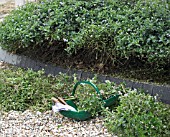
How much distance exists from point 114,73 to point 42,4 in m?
1.23

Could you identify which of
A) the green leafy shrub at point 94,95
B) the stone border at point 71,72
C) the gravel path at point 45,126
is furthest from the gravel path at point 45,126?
the stone border at point 71,72

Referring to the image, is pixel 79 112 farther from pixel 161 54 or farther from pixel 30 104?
pixel 161 54

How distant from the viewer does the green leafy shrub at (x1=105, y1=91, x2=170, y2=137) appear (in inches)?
95.7

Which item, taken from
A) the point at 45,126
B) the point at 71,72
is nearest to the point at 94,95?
the point at 45,126

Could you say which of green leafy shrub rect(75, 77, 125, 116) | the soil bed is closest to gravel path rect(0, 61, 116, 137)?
green leafy shrub rect(75, 77, 125, 116)

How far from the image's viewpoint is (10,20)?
4176 mm

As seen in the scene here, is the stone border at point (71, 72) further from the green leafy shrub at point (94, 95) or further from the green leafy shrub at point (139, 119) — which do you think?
the green leafy shrub at point (139, 119)

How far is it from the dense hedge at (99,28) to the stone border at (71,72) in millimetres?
136

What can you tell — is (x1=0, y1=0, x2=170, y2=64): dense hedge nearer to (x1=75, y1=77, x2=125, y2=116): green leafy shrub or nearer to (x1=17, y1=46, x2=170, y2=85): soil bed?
(x1=17, y1=46, x2=170, y2=85): soil bed

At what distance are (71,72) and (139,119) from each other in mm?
1297

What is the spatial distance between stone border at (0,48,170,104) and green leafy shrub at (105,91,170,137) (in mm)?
445

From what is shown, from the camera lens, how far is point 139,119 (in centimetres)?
246

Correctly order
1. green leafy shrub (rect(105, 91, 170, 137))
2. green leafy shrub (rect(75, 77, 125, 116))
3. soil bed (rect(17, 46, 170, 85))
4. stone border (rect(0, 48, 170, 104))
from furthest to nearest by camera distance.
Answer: soil bed (rect(17, 46, 170, 85)), stone border (rect(0, 48, 170, 104)), green leafy shrub (rect(75, 77, 125, 116)), green leafy shrub (rect(105, 91, 170, 137))

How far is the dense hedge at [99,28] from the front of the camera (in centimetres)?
327
